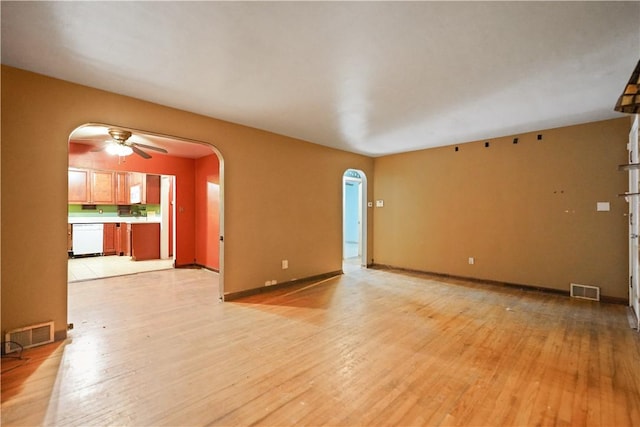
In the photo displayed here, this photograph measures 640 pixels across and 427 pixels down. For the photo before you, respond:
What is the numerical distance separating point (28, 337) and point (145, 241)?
4.80 metres

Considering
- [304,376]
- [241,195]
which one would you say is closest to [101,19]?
[241,195]

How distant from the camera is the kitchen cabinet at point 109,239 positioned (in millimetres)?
7623

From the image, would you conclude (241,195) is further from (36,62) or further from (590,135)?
(590,135)

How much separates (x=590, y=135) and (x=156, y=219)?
365 inches

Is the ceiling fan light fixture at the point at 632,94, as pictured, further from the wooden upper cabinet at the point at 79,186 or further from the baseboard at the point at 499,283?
the wooden upper cabinet at the point at 79,186

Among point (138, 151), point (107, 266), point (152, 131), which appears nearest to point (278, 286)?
point (152, 131)

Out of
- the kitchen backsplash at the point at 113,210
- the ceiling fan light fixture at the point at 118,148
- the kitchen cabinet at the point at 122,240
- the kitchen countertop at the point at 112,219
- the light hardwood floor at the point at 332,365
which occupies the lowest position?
the light hardwood floor at the point at 332,365

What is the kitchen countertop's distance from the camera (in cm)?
745

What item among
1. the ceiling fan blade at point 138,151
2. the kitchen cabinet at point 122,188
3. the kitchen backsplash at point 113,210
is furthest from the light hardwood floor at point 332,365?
the kitchen backsplash at point 113,210

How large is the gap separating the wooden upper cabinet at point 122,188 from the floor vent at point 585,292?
32.1ft

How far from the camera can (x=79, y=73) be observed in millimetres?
2600

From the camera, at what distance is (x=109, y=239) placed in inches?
304

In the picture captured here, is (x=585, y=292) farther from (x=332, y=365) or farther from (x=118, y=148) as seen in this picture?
(x=118, y=148)

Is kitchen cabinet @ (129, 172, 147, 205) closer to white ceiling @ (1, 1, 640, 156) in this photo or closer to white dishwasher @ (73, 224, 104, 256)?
white dishwasher @ (73, 224, 104, 256)
